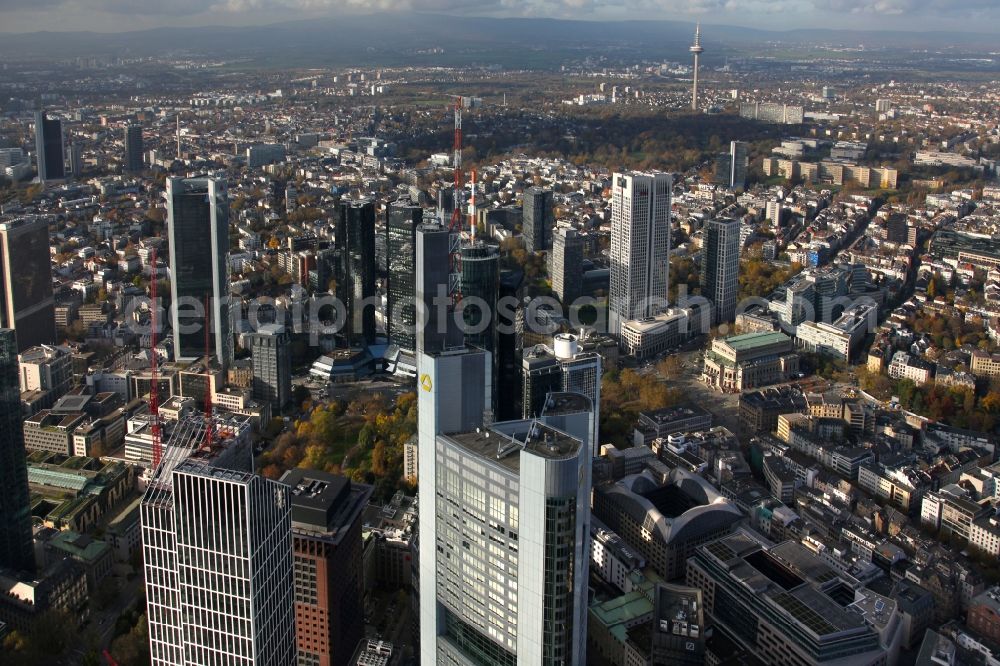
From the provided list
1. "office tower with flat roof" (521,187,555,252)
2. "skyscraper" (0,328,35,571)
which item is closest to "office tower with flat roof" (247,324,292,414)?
"skyscraper" (0,328,35,571)

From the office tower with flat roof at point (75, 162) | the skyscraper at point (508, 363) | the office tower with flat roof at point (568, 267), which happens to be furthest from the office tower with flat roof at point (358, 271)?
the office tower with flat roof at point (75, 162)

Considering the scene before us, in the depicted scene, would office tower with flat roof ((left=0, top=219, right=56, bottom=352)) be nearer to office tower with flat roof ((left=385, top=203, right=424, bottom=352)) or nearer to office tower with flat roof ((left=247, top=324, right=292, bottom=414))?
office tower with flat roof ((left=247, top=324, right=292, bottom=414))

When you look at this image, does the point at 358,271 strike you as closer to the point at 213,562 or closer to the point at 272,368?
the point at 272,368

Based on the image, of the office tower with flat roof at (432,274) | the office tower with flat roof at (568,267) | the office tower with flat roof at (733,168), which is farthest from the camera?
the office tower with flat roof at (733,168)

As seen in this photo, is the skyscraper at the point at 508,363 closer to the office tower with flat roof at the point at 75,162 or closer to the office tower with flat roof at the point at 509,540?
the office tower with flat roof at the point at 509,540

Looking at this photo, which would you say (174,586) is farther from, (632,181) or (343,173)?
(343,173)
